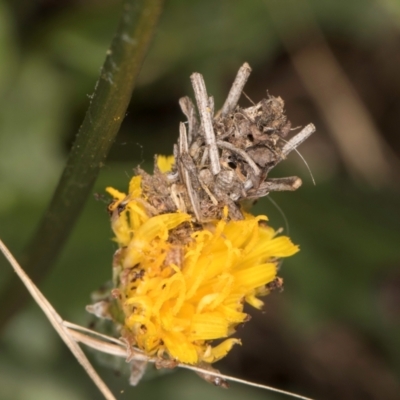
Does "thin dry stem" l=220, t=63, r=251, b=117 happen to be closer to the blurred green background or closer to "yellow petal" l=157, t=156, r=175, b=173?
"yellow petal" l=157, t=156, r=175, b=173

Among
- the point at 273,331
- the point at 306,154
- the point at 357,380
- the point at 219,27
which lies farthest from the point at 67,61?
the point at 357,380

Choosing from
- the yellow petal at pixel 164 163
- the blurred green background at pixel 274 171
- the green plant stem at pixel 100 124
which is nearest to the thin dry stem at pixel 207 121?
the green plant stem at pixel 100 124

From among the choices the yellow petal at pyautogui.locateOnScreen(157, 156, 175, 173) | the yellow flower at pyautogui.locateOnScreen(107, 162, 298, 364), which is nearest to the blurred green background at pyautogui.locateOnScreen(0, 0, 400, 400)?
the yellow petal at pyautogui.locateOnScreen(157, 156, 175, 173)

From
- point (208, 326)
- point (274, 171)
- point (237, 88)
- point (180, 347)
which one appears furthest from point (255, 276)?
point (274, 171)

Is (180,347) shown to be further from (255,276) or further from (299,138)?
(299,138)

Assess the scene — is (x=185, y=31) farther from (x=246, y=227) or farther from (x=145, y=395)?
(x=246, y=227)

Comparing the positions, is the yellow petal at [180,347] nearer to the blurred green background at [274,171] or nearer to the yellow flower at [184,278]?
the yellow flower at [184,278]
